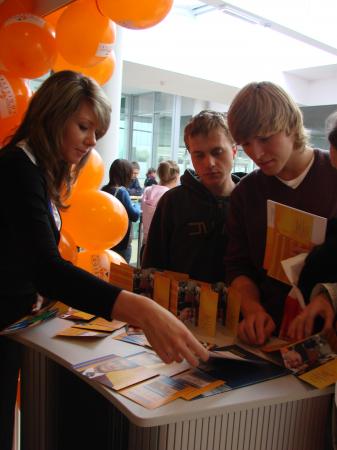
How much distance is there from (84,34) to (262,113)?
4.39 feet

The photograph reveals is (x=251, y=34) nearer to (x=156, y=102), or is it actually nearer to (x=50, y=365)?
(x=156, y=102)

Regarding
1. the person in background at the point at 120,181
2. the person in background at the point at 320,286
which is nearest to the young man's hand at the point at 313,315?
the person in background at the point at 320,286

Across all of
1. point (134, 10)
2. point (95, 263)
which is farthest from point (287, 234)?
point (95, 263)

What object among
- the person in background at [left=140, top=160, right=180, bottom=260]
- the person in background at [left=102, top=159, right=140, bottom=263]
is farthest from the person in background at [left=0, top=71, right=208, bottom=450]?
the person in background at [left=140, top=160, right=180, bottom=260]

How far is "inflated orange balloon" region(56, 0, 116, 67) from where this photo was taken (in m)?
2.25

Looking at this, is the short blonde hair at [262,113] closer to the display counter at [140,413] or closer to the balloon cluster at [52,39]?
the display counter at [140,413]

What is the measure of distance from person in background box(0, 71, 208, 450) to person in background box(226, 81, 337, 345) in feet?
1.25

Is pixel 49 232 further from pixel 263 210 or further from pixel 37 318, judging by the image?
pixel 263 210

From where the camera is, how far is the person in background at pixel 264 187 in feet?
4.25

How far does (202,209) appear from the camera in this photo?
67.4 inches

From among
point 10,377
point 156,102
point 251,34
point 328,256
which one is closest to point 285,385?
point 328,256

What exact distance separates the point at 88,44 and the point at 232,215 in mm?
1348

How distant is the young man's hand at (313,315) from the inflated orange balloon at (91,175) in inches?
62.2

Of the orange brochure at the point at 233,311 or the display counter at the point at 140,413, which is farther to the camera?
the orange brochure at the point at 233,311
